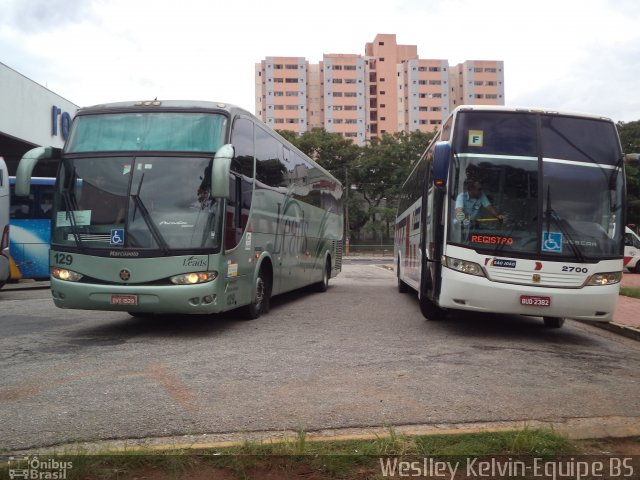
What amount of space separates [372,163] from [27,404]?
1809 inches

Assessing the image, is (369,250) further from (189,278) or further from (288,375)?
(288,375)

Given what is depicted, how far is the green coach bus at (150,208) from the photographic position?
7.18m

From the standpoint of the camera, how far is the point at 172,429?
3.87 m

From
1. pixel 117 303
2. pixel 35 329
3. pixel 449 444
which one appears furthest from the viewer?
pixel 35 329

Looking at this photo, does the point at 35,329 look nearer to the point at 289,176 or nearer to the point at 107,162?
the point at 107,162

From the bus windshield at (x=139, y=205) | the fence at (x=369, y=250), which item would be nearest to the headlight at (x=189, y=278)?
the bus windshield at (x=139, y=205)

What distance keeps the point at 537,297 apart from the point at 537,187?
4.84 feet

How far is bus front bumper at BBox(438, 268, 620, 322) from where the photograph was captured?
7.23m

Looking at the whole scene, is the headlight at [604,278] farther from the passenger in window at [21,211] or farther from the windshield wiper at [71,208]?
the passenger in window at [21,211]

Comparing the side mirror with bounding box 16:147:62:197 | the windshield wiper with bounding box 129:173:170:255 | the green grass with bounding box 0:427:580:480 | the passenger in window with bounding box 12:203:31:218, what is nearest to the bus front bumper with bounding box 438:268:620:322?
the green grass with bounding box 0:427:580:480

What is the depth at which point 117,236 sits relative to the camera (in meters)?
7.23

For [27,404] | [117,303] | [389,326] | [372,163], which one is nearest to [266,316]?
[389,326]

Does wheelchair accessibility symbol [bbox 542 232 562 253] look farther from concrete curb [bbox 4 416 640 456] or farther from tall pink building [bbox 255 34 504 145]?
tall pink building [bbox 255 34 504 145]

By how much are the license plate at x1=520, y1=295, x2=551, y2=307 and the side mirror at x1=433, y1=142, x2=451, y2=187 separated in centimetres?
190
